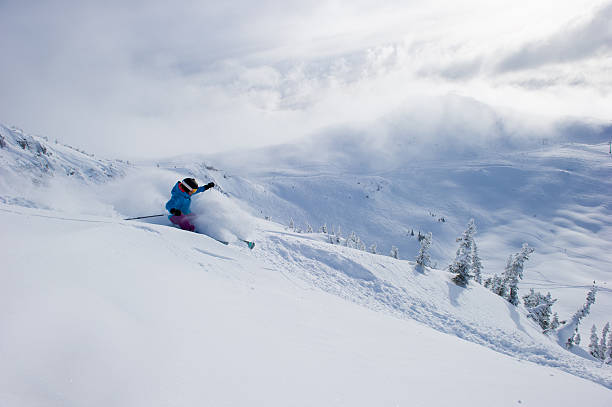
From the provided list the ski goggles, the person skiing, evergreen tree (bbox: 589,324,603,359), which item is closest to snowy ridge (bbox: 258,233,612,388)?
the person skiing

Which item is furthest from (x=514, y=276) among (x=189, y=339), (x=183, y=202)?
(x=189, y=339)

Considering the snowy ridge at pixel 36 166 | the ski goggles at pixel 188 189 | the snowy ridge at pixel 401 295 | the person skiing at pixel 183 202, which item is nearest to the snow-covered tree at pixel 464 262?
the snowy ridge at pixel 401 295

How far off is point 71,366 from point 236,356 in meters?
1.87

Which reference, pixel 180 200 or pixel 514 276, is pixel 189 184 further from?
pixel 514 276

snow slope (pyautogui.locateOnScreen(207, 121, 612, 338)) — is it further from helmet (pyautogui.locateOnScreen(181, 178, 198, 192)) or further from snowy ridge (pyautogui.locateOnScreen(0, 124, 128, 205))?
snowy ridge (pyautogui.locateOnScreen(0, 124, 128, 205))

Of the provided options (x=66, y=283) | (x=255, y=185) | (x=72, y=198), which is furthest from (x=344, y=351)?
(x=255, y=185)

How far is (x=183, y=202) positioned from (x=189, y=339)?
8.31 metres

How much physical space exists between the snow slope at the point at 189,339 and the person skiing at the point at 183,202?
2407 mm

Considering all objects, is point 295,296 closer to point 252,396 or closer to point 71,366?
point 252,396

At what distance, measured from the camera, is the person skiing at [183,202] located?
36.2 feet

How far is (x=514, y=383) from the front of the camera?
6.08 metres

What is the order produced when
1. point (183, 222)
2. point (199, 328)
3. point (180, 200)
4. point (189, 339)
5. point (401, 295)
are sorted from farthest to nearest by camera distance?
point (401, 295)
point (183, 222)
point (180, 200)
point (199, 328)
point (189, 339)

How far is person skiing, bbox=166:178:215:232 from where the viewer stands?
1104 cm

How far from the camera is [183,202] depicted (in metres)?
11.4
